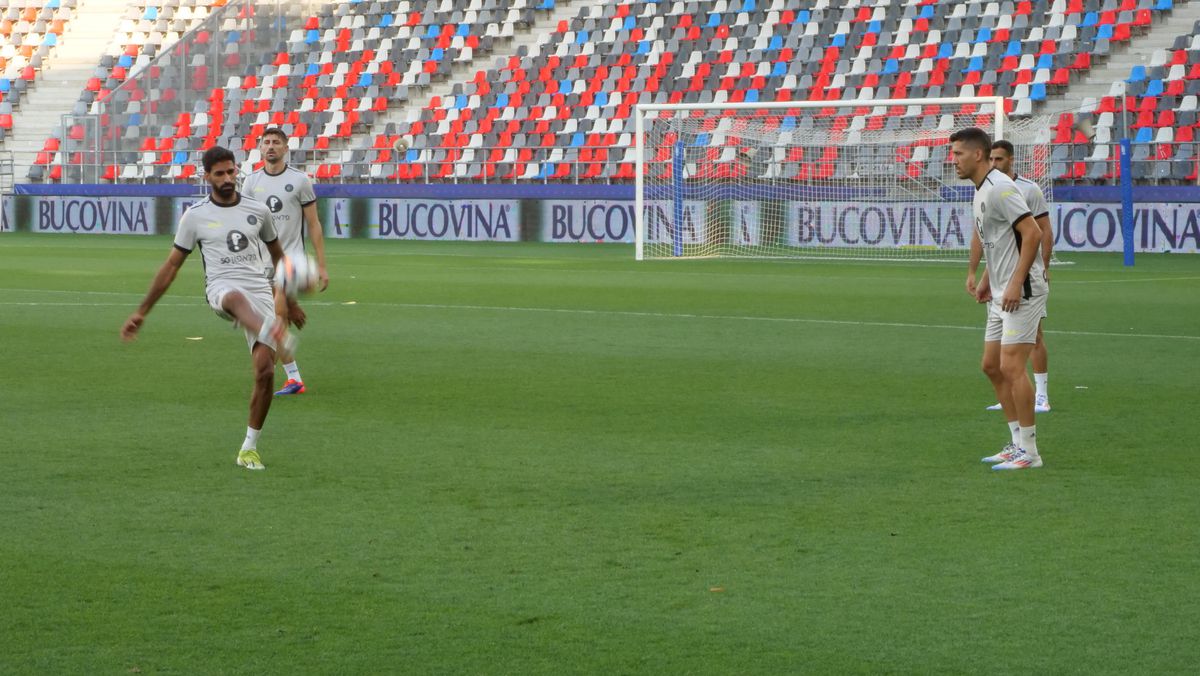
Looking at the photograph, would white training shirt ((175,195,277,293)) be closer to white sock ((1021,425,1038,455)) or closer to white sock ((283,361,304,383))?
white sock ((283,361,304,383))

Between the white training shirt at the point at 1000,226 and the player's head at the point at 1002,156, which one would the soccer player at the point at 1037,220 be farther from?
the white training shirt at the point at 1000,226

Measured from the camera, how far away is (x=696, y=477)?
820 centimetres

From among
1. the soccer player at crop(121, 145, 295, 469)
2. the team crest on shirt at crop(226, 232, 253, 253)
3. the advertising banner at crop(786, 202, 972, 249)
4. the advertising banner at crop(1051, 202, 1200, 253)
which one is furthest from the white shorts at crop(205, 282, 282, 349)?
the advertising banner at crop(1051, 202, 1200, 253)

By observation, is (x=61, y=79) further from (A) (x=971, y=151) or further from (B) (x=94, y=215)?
(A) (x=971, y=151)

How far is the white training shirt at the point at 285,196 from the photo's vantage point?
12562 mm

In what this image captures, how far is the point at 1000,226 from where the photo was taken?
8.54 meters

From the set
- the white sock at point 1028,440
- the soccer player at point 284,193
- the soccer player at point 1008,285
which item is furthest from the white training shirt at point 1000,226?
the soccer player at point 284,193

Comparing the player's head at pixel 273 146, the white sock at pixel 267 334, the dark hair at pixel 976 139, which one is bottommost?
the white sock at pixel 267 334

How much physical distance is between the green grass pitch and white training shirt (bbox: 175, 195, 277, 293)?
87cm

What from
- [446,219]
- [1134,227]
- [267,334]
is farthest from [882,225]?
[267,334]

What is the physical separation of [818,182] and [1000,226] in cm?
2237

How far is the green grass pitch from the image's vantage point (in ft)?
17.4

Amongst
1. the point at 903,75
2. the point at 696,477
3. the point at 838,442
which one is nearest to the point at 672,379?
the point at 838,442

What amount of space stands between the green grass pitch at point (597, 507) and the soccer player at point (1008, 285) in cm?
26
